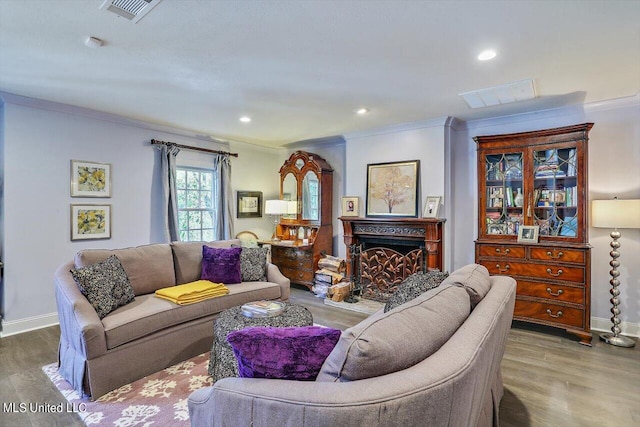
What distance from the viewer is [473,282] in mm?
1820

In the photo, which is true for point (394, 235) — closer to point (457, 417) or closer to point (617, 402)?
point (617, 402)

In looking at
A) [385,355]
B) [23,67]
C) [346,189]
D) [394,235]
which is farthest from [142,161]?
[385,355]

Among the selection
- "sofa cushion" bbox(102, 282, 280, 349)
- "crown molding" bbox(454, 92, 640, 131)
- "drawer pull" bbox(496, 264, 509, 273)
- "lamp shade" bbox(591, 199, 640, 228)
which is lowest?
"sofa cushion" bbox(102, 282, 280, 349)

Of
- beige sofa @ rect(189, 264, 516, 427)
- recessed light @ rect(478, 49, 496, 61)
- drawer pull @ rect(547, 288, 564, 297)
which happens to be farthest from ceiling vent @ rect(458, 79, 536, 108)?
beige sofa @ rect(189, 264, 516, 427)

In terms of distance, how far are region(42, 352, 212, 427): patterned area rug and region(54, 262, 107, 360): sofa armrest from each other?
309mm

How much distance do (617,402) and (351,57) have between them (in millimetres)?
3136

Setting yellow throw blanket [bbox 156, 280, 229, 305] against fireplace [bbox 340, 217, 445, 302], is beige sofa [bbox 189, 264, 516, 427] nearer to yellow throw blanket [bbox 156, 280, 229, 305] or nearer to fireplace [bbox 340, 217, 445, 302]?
yellow throw blanket [bbox 156, 280, 229, 305]

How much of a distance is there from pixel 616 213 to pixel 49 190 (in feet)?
19.7

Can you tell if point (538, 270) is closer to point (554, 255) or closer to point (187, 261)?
point (554, 255)

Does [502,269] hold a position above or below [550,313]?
above

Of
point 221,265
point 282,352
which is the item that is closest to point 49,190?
point 221,265

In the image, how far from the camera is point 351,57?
2.51 m

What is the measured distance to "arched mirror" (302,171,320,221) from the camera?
17.7 feet

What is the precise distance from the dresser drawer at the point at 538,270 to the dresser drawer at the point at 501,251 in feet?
0.26
